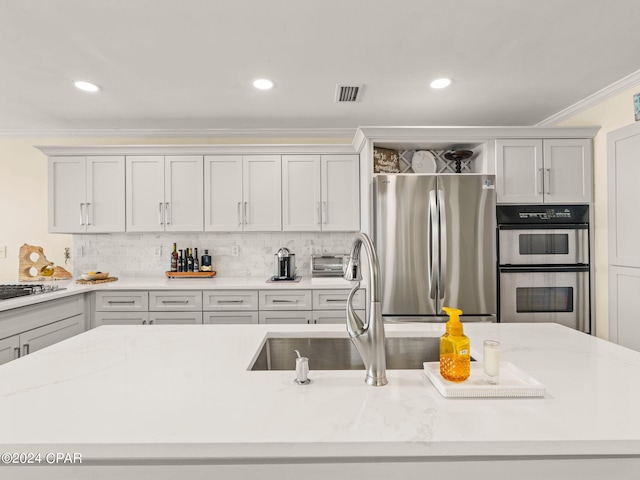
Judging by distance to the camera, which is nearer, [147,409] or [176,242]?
Result: [147,409]

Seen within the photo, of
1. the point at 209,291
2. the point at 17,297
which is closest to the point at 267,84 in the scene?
the point at 209,291

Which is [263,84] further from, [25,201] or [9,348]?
[25,201]

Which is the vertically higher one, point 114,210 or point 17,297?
point 114,210

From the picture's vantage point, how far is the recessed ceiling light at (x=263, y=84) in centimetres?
265

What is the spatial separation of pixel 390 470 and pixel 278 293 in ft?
8.35

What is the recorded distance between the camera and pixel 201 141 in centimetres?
391

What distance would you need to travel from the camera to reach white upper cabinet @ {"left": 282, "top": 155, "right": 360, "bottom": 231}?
3.63 meters

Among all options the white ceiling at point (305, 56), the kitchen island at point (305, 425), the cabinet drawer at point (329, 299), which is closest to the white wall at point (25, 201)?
the white ceiling at point (305, 56)

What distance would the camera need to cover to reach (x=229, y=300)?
10.7 feet

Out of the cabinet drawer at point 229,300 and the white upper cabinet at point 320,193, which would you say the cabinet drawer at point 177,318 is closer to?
the cabinet drawer at point 229,300

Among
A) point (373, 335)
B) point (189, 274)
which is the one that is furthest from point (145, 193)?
point (373, 335)

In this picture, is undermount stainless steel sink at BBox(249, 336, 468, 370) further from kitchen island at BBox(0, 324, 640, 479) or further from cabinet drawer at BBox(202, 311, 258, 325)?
cabinet drawer at BBox(202, 311, 258, 325)

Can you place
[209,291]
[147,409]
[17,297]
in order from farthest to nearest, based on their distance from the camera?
1. [209,291]
2. [17,297]
3. [147,409]

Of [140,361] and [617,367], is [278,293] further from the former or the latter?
[617,367]
